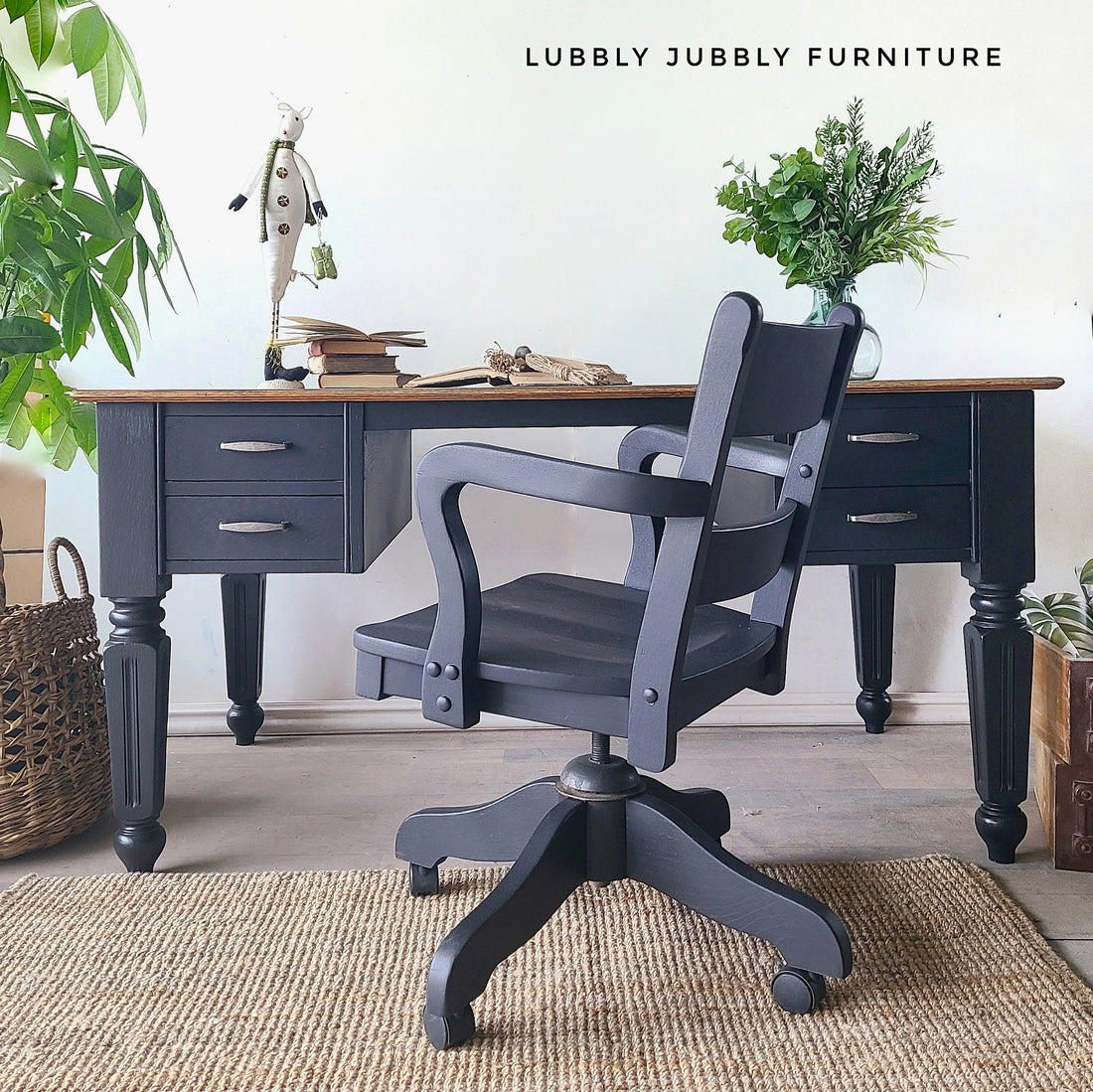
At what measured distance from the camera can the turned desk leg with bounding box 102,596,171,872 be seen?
1654 mm

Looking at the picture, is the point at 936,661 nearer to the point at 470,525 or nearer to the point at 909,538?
the point at 909,538

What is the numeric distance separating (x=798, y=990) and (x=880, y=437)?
2.73 feet

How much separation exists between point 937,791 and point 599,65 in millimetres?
1701

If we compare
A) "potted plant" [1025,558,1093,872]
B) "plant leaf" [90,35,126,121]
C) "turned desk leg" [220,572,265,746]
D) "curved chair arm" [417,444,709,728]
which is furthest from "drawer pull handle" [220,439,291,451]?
"potted plant" [1025,558,1093,872]

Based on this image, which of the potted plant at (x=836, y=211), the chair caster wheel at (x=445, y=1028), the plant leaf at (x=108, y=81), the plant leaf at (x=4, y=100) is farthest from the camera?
the potted plant at (x=836, y=211)

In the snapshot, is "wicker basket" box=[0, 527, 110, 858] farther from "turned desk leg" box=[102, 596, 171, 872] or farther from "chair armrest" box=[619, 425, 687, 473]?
"chair armrest" box=[619, 425, 687, 473]

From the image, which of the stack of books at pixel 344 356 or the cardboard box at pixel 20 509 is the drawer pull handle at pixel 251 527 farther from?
the cardboard box at pixel 20 509

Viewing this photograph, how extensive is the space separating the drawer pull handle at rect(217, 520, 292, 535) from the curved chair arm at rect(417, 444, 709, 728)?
486 millimetres

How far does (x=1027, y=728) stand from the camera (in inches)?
67.4

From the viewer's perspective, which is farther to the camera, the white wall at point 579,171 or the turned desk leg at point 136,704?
the white wall at point 579,171

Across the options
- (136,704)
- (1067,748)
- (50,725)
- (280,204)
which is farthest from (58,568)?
(1067,748)

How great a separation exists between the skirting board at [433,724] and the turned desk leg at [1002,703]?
78cm

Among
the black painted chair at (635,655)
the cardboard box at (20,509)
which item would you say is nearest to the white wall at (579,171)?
the cardboard box at (20,509)

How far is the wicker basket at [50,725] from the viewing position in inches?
68.9
